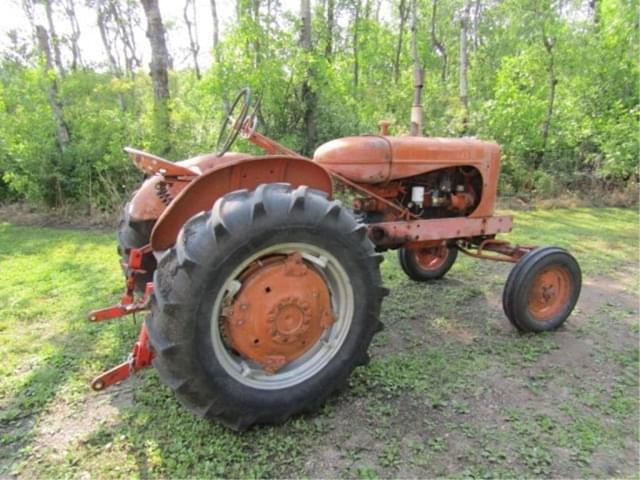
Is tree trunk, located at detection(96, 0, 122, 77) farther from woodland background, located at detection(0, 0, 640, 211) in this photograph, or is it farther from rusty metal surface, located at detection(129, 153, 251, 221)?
rusty metal surface, located at detection(129, 153, 251, 221)

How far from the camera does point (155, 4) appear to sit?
6547mm

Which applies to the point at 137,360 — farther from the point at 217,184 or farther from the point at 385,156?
the point at 385,156

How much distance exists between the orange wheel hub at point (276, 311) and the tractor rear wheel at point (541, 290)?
1.42 metres

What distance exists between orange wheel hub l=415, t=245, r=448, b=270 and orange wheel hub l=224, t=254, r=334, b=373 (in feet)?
6.82

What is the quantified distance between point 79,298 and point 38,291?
0.46 metres

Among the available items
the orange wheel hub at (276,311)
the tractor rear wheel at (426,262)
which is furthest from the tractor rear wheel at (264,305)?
the tractor rear wheel at (426,262)

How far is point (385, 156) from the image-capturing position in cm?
282

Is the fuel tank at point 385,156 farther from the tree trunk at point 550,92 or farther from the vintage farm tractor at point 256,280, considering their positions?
the tree trunk at point 550,92

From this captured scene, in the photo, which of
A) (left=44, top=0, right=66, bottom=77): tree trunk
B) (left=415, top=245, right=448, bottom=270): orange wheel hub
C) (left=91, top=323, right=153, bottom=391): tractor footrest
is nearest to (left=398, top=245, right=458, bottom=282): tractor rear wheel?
(left=415, top=245, right=448, bottom=270): orange wheel hub

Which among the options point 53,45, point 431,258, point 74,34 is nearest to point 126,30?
point 74,34

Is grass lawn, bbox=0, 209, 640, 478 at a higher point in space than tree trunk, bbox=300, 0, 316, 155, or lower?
lower

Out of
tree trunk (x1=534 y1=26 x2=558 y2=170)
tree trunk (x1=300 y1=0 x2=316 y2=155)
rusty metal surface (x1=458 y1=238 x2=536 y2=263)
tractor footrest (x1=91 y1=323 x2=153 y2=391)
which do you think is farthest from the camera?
tree trunk (x1=534 y1=26 x2=558 y2=170)

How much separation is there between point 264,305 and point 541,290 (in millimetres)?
1994

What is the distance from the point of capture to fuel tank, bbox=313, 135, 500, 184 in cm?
281
